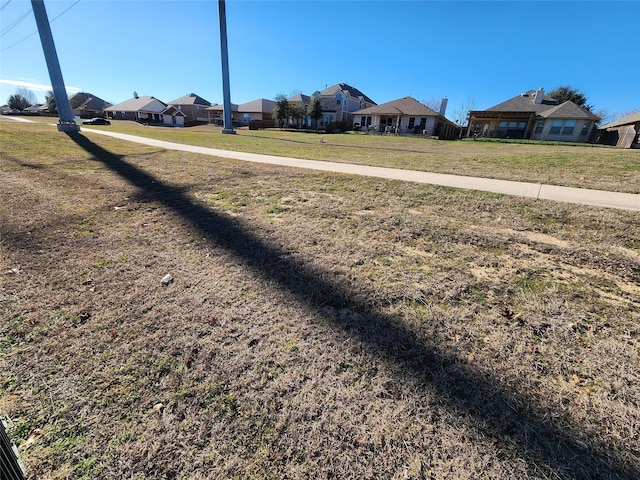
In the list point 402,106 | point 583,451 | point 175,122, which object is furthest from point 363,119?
point 583,451

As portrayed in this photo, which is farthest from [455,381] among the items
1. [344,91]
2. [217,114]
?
[217,114]

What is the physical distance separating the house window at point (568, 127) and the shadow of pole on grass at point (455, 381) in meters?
43.5

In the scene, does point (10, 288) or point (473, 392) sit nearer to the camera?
point (473, 392)

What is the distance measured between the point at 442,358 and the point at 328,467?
1.03 m

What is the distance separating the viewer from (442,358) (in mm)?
2037

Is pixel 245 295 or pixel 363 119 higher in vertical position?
pixel 363 119

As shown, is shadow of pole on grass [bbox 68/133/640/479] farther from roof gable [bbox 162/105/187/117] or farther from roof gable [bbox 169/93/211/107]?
roof gable [bbox 169/93/211/107]

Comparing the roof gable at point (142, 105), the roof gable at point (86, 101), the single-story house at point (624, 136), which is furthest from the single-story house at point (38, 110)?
the single-story house at point (624, 136)

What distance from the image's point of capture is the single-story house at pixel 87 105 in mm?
66000

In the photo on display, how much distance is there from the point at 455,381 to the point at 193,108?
68.4m

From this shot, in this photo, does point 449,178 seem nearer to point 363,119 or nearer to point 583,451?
point 583,451

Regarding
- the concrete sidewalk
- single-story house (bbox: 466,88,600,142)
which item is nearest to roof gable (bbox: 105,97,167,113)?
single-story house (bbox: 466,88,600,142)

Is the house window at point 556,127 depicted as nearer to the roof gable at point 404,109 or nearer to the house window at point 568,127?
the house window at point 568,127

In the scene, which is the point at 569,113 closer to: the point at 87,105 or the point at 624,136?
the point at 624,136
